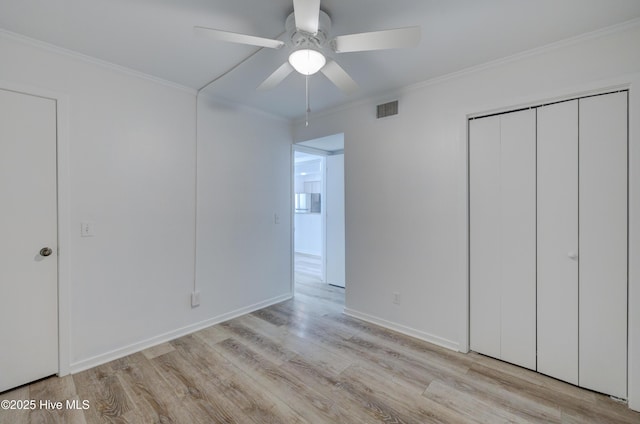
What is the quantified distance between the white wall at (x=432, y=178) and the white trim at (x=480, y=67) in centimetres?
1

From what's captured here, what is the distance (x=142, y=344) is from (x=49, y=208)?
1.36 metres

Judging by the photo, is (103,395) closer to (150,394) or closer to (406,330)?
(150,394)

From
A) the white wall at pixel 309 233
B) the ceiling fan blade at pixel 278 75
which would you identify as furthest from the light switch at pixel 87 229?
the white wall at pixel 309 233

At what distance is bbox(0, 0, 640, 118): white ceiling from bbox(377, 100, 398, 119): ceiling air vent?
395 millimetres

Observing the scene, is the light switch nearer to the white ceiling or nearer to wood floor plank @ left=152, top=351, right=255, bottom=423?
wood floor plank @ left=152, top=351, right=255, bottom=423

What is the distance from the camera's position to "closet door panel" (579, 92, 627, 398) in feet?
6.23

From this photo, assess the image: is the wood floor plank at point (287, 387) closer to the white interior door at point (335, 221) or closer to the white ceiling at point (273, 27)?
the white interior door at point (335, 221)

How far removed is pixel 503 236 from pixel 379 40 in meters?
1.84

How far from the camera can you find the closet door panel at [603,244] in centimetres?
190

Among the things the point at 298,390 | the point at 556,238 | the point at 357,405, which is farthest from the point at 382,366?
the point at 556,238

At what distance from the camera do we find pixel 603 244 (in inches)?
77.0

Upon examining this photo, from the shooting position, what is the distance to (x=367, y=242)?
126 inches

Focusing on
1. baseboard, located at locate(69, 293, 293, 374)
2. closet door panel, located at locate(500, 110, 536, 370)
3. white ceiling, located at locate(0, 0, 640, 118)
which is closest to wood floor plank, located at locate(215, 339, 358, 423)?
baseboard, located at locate(69, 293, 293, 374)

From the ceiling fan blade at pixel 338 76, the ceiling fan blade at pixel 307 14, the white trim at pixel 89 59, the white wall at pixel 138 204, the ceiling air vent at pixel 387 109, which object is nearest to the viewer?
the ceiling fan blade at pixel 307 14
